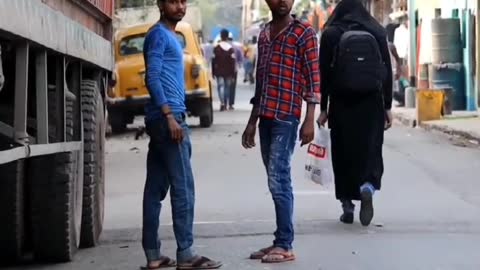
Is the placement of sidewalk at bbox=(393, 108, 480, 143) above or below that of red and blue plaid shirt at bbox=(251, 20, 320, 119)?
below

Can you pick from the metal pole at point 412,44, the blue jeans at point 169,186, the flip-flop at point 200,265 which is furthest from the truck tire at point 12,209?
the metal pole at point 412,44

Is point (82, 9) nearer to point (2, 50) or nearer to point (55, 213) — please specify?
point (55, 213)

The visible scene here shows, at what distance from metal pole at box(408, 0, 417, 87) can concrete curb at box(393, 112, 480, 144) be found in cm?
474

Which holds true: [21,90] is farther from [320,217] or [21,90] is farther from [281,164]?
[320,217]

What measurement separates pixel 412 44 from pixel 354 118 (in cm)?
2157

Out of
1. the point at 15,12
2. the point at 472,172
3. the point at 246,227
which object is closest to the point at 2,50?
the point at 15,12

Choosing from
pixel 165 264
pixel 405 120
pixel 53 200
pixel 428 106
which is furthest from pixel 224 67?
pixel 53 200

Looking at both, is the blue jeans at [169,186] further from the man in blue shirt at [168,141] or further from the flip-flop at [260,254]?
the flip-flop at [260,254]

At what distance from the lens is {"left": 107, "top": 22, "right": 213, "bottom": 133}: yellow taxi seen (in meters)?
20.0

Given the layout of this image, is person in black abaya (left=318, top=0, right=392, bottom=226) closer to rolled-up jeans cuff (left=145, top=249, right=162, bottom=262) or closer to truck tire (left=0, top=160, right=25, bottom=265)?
rolled-up jeans cuff (left=145, top=249, right=162, bottom=262)

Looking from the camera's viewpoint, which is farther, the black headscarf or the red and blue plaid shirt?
the black headscarf

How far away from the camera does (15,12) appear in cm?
473

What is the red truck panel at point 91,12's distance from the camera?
253 inches

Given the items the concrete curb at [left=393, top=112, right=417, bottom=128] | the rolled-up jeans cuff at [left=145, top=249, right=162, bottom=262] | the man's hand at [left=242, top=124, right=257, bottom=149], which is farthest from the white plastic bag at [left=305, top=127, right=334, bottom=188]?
the concrete curb at [left=393, top=112, right=417, bottom=128]
